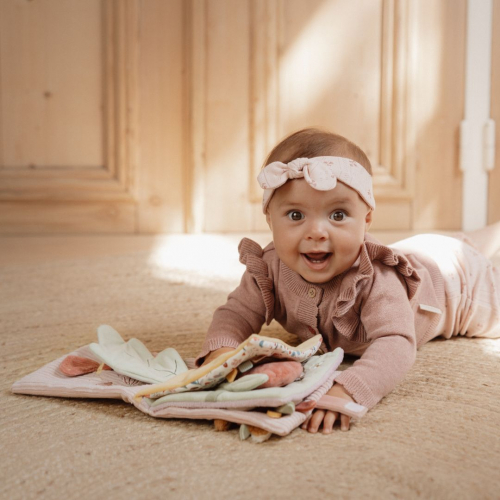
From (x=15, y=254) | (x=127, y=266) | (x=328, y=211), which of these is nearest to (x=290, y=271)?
(x=328, y=211)

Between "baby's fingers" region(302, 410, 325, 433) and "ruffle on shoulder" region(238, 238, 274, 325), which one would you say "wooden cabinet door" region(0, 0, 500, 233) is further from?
"baby's fingers" region(302, 410, 325, 433)

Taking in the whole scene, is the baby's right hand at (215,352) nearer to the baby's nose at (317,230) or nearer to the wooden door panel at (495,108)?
the baby's nose at (317,230)

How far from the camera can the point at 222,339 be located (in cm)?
84

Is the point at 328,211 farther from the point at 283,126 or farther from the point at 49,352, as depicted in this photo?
the point at 283,126

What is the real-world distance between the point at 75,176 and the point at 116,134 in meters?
0.19

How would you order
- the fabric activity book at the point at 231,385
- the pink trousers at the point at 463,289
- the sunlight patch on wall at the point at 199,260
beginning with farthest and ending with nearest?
the sunlight patch on wall at the point at 199,260 < the pink trousers at the point at 463,289 < the fabric activity book at the point at 231,385

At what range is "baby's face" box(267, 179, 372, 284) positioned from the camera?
2.64 ft

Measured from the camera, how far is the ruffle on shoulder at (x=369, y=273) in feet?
2.71

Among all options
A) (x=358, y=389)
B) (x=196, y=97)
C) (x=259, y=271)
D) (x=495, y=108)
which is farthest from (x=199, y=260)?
(x=495, y=108)

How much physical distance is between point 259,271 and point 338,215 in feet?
0.52

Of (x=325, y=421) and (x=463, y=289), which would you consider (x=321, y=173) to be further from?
(x=463, y=289)

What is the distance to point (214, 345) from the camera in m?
0.83

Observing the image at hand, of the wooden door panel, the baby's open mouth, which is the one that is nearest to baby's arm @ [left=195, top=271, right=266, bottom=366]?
the baby's open mouth

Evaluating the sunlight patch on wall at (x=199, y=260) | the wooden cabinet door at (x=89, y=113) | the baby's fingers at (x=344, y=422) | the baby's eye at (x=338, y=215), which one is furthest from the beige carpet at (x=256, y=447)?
the wooden cabinet door at (x=89, y=113)
